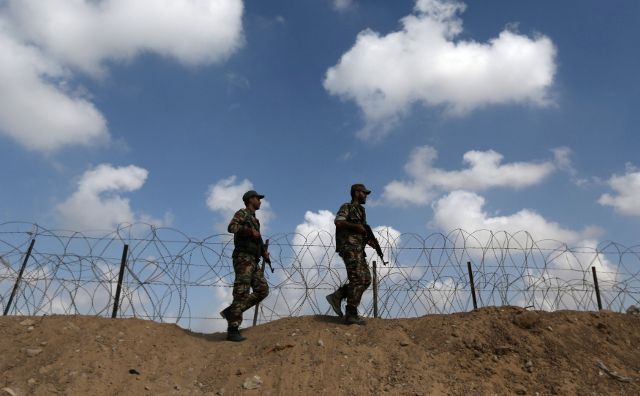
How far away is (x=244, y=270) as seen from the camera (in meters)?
5.74

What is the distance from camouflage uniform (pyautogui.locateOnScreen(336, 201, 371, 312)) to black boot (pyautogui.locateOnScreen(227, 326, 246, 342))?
4.61ft

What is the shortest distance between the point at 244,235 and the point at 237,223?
18 cm

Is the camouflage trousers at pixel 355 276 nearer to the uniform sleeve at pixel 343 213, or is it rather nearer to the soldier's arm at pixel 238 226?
the uniform sleeve at pixel 343 213

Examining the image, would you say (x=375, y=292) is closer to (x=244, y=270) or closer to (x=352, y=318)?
(x=352, y=318)

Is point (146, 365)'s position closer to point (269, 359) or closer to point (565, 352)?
point (269, 359)

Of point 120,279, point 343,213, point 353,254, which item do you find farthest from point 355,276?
point 120,279

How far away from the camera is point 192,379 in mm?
4859

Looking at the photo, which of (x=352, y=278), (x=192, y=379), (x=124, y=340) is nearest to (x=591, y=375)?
(x=352, y=278)

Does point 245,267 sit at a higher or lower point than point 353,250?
lower

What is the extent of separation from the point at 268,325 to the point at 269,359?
1127mm

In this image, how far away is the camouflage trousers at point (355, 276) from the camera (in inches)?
230

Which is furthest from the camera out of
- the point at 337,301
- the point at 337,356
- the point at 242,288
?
the point at 337,301

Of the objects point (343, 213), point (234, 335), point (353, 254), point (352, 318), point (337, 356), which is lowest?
point (337, 356)

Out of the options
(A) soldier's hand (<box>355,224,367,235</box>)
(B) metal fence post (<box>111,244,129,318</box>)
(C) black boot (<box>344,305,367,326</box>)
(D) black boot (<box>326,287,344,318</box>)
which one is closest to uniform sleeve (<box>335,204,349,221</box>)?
(A) soldier's hand (<box>355,224,367,235</box>)
